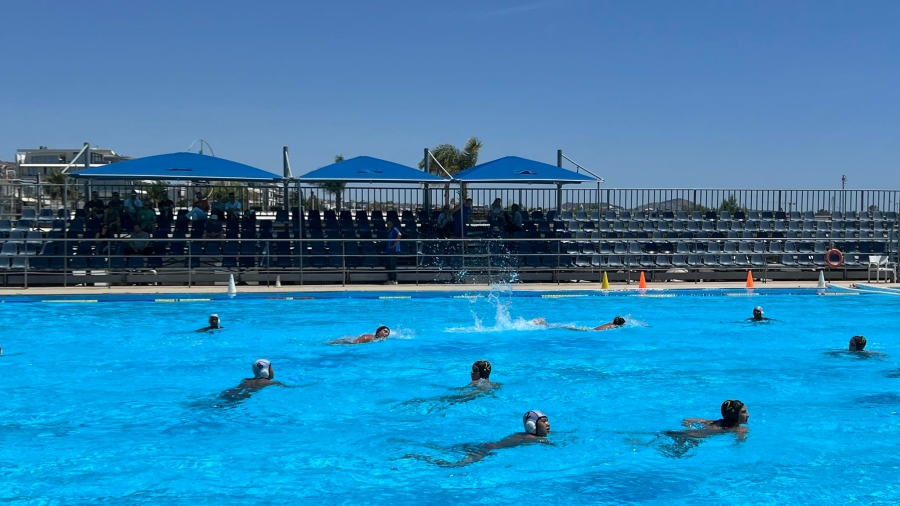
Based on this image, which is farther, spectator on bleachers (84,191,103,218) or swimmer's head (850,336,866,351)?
spectator on bleachers (84,191,103,218)

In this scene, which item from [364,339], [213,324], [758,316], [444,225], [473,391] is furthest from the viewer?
[444,225]

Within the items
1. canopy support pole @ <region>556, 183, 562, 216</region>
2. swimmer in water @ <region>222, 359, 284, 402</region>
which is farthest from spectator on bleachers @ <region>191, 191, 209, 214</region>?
swimmer in water @ <region>222, 359, 284, 402</region>

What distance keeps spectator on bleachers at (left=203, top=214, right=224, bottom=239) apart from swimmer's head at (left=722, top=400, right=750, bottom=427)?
1694 cm

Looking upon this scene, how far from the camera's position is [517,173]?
77.2ft

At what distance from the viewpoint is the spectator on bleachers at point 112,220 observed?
2236cm

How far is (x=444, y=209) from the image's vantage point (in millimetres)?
25031

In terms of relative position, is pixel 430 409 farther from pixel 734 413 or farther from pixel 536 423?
pixel 734 413

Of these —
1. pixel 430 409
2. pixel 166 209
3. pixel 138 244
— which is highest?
pixel 166 209

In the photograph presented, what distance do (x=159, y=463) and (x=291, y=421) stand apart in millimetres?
1860

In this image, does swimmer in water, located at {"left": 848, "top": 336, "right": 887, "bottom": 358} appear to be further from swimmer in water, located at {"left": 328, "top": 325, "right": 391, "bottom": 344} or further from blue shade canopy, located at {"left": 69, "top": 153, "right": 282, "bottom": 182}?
blue shade canopy, located at {"left": 69, "top": 153, "right": 282, "bottom": 182}

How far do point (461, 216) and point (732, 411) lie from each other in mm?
14949

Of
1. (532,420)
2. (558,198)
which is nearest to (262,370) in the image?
(532,420)

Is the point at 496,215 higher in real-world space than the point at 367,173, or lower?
lower

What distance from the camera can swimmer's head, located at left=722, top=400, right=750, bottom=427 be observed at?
865cm
